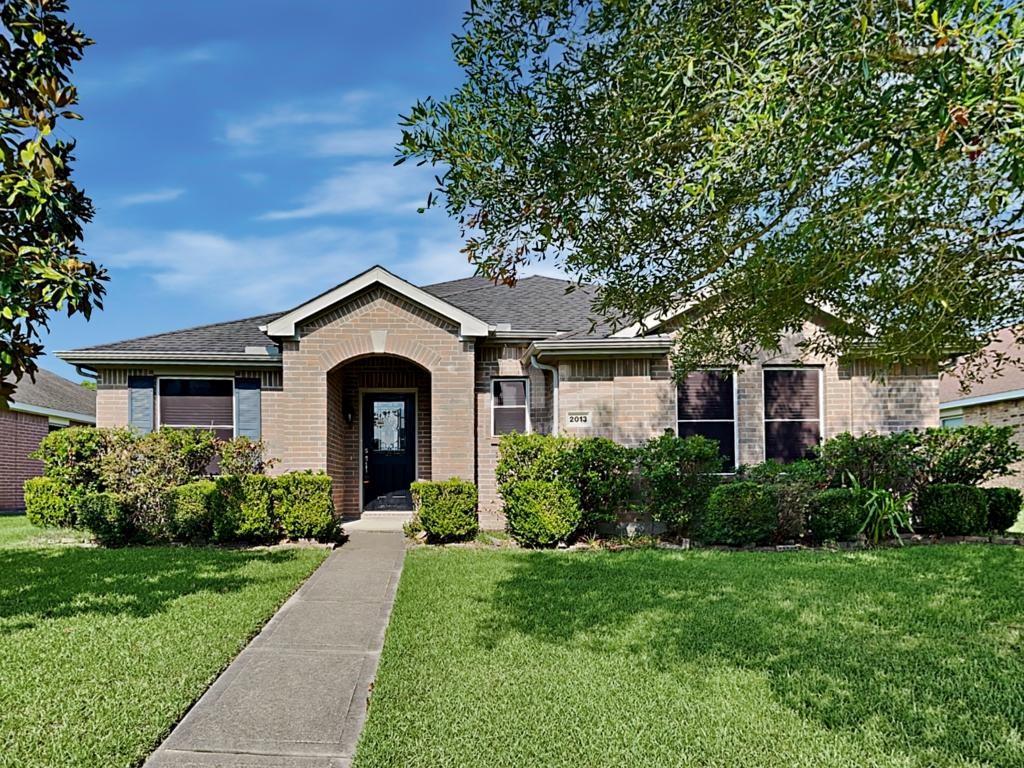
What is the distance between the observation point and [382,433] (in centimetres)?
1498

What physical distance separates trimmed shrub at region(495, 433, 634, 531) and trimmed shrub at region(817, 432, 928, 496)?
3268mm

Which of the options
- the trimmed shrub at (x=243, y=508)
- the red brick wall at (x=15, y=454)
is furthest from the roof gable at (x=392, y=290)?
the red brick wall at (x=15, y=454)

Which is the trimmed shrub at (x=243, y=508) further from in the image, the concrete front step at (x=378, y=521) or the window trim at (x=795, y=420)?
the window trim at (x=795, y=420)

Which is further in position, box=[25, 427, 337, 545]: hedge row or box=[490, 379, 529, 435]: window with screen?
box=[490, 379, 529, 435]: window with screen

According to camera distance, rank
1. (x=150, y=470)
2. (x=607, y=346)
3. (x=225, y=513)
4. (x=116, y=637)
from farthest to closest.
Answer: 1. (x=607, y=346)
2. (x=150, y=470)
3. (x=225, y=513)
4. (x=116, y=637)

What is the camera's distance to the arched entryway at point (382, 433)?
14.4 m

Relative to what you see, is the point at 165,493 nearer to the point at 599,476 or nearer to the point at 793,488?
the point at 599,476

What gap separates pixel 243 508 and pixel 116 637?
17.4 ft

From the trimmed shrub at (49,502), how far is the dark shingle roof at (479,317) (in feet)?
9.20

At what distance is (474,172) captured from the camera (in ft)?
15.1

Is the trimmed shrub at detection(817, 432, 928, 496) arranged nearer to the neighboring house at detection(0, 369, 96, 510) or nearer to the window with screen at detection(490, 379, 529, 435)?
the window with screen at detection(490, 379, 529, 435)

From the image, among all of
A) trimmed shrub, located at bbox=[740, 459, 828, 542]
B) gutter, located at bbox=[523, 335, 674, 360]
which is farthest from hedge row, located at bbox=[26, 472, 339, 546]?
trimmed shrub, located at bbox=[740, 459, 828, 542]

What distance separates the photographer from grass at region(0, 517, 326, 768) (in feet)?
12.3

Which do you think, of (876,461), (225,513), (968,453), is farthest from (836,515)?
(225,513)
